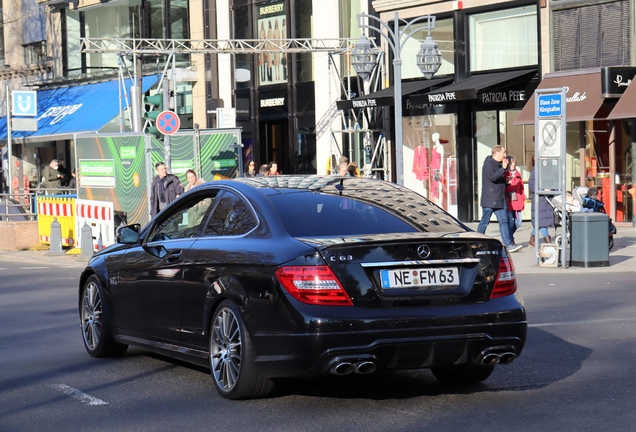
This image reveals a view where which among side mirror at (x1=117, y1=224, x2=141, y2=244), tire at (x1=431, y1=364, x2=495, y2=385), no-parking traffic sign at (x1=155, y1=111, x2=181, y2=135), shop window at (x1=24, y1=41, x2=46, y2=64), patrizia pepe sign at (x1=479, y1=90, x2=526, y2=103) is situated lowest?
tire at (x1=431, y1=364, x2=495, y2=385)

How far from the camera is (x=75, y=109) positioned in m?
41.1

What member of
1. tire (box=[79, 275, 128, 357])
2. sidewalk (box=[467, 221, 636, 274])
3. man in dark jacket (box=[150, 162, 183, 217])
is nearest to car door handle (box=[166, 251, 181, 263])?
tire (box=[79, 275, 128, 357])

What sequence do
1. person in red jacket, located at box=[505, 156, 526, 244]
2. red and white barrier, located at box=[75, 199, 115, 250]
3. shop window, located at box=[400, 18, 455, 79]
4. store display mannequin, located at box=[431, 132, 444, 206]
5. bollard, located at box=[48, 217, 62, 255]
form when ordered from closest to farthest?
person in red jacket, located at box=[505, 156, 526, 244] → red and white barrier, located at box=[75, 199, 115, 250] → bollard, located at box=[48, 217, 62, 255] → shop window, located at box=[400, 18, 455, 79] → store display mannequin, located at box=[431, 132, 444, 206]

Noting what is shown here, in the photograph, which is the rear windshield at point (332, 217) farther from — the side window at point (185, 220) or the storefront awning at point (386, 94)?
the storefront awning at point (386, 94)

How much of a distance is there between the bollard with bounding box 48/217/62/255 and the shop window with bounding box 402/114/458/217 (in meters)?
10.2

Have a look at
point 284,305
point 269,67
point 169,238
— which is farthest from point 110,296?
point 269,67

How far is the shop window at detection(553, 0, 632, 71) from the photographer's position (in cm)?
2488

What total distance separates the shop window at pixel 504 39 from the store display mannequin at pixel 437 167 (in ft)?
7.29

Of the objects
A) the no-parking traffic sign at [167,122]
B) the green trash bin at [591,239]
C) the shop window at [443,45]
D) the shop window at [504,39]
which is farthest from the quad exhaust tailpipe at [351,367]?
the shop window at [443,45]

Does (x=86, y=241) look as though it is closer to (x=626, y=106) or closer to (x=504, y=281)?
(x=626, y=106)

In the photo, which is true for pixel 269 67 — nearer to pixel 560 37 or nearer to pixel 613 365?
pixel 560 37

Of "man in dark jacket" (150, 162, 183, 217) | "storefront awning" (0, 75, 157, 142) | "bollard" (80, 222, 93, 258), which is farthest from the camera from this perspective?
"storefront awning" (0, 75, 157, 142)

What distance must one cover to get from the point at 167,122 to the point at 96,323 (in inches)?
528

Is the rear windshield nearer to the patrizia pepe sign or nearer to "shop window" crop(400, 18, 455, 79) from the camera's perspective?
the patrizia pepe sign
